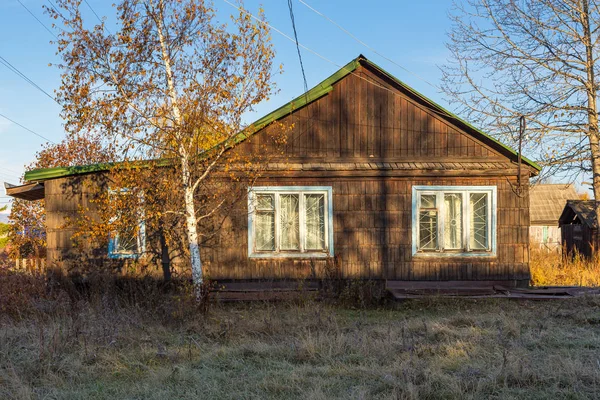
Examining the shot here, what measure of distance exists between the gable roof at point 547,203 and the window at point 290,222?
26.9 metres

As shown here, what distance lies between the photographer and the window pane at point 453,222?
1139 cm

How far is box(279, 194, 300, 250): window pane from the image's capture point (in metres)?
11.3

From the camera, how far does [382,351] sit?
22.1ft

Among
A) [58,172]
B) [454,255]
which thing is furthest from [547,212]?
[58,172]

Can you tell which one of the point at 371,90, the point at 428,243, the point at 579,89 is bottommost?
the point at 428,243

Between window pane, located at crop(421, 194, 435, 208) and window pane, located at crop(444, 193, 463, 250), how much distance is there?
0.94ft

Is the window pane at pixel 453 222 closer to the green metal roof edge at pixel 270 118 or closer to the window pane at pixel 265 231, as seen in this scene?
the green metal roof edge at pixel 270 118

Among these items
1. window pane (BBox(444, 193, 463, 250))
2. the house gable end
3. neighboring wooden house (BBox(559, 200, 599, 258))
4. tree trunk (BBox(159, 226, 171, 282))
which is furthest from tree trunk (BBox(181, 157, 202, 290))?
neighboring wooden house (BBox(559, 200, 599, 258))

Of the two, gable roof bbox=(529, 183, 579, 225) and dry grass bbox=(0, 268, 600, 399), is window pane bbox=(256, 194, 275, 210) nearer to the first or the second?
dry grass bbox=(0, 268, 600, 399)

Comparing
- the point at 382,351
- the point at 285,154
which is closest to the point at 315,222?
the point at 285,154

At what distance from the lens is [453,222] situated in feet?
37.4

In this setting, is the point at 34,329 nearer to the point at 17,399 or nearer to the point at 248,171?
the point at 17,399

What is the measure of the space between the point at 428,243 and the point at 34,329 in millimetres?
7780

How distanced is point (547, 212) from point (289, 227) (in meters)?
30.0
